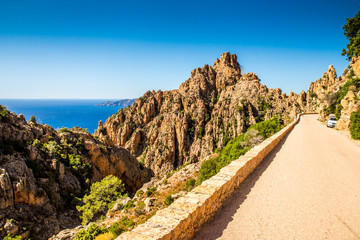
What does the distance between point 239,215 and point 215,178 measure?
4.74 feet

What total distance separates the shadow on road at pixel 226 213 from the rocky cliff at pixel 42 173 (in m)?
16.6

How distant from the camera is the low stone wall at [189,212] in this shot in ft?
11.9

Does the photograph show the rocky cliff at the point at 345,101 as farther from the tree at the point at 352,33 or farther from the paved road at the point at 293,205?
the paved road at the point at 293,205

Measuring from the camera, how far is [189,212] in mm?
4242

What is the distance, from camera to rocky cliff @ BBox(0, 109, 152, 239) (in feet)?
49.9

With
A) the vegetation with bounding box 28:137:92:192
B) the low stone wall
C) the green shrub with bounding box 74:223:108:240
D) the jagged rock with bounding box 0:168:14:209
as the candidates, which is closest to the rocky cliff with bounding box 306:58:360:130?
the low stone wall

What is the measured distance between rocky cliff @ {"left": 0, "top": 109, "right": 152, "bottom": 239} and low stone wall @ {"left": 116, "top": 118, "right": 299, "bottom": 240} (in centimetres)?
1640

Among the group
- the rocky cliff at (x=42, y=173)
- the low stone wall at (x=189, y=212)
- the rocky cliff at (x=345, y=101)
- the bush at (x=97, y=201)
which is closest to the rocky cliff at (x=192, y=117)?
the rocky cliff at (x=345, y=101)

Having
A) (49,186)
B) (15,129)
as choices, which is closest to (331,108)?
(49,186)

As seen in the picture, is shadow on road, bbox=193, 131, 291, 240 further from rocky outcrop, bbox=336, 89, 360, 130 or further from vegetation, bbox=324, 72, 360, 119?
vegetation, bbox=324, 72, 360, 119

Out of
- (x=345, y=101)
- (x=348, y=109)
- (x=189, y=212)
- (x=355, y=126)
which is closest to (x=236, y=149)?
(x=355, y=126)

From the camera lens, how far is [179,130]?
280 ft

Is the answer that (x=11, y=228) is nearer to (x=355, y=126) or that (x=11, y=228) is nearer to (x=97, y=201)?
(x=97, y=201)

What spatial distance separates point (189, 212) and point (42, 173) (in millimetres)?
22492
